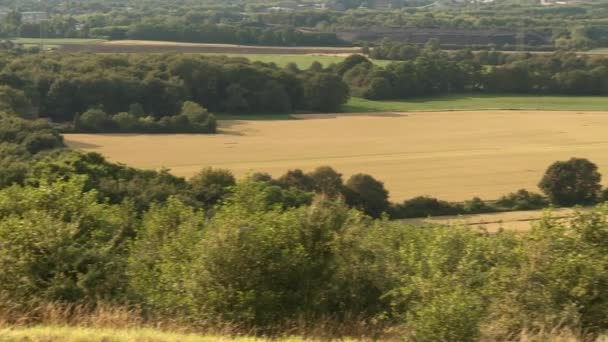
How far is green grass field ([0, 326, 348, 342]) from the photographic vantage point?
7.61 m

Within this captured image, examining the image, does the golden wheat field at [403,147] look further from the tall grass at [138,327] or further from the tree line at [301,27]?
the tree line at [301,27]

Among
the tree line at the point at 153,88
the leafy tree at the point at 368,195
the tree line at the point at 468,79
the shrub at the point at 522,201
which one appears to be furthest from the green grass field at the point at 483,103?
the shrub at the point at 522,201

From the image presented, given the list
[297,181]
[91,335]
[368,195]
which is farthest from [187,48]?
[91,335]

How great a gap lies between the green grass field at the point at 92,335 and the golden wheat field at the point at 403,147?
892 inches

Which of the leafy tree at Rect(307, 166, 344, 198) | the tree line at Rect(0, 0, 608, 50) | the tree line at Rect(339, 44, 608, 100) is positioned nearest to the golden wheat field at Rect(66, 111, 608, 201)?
the leafy tree at Rect(307, 166, 344, 198)

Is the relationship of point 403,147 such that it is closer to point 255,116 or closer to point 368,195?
point 368,195

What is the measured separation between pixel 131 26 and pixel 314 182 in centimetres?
6701

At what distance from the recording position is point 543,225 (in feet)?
32.7

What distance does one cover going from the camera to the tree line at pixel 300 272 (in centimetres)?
891

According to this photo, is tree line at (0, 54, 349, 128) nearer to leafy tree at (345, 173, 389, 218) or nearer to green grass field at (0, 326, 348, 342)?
leafy tree at (345, 173, 389, 218)

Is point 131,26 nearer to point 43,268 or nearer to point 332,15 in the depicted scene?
point 332,15

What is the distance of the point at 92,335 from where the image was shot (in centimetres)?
773

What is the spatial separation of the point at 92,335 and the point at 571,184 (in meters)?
25.1

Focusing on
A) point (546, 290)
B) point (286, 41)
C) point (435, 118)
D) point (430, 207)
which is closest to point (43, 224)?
point (546, 290)
